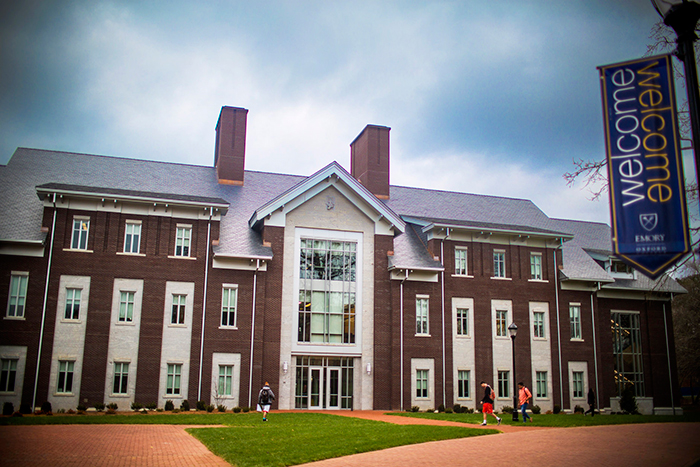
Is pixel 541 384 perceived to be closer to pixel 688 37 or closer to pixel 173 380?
pixel 173 380

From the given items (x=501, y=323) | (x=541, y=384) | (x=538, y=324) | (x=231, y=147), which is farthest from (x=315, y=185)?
(x=541, y=384)

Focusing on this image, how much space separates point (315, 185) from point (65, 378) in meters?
16.1

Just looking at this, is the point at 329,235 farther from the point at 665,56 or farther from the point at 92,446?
the point at 665,56

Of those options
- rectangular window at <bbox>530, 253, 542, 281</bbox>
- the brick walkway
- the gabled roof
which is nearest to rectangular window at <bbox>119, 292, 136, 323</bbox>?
the gabled roof

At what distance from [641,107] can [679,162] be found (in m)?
1.09

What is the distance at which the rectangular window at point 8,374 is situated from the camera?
2692cm

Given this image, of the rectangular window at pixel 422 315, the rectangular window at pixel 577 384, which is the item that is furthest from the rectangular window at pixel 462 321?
the rectangular window at pixel 577 384

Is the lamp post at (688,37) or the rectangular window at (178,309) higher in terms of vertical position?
the lamp post at (688,37)

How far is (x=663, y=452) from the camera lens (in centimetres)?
1409

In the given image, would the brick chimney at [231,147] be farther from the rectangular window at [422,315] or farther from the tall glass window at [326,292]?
the rectangular window at [422,315]

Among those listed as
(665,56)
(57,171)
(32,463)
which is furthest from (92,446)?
(57,171)

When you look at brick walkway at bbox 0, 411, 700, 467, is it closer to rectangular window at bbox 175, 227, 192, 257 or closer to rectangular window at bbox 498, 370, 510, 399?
rectangular window at bbox 175, 227, 192, 257

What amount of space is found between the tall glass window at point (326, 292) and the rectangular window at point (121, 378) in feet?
29.3

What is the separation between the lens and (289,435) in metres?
17.6
